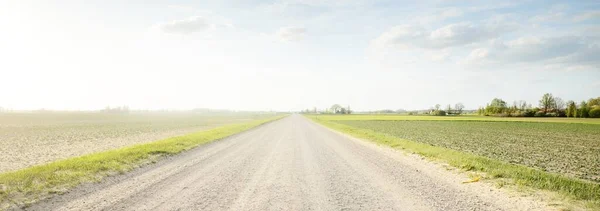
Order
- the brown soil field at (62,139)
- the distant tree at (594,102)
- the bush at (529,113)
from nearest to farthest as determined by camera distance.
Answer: the brown soil field at (62,139) → the bush at (529,113) → the distant tree at (594,102)

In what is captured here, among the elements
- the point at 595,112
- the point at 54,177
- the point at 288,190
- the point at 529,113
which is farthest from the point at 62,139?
the point at 595,112

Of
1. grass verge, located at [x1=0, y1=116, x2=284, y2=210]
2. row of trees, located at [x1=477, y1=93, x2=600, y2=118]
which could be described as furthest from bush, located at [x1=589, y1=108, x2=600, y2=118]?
grass verge, located at [x1=0, y1=116, x2=284, y2=210]

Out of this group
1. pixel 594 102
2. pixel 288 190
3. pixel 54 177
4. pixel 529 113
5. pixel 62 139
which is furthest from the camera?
pixel 594 102

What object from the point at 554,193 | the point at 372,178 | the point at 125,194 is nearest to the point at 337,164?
the point at 372,178

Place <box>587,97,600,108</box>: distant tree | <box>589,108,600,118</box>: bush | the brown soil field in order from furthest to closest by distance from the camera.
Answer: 1. <box>587,97,600,108</box>: distant tree
2. <box>589,108,600,118</box>: bush
3. the brown soil field

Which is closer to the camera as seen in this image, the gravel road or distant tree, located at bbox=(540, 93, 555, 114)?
the gravel road

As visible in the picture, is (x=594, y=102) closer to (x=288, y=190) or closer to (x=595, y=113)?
(x=595, y=113)

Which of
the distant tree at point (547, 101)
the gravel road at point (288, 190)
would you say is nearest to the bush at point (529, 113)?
the distant tree at point (547, 101)

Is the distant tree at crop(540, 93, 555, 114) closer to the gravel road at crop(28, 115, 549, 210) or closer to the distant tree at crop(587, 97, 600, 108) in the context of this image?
the distant tree at crop(587, 97, 600, 108)

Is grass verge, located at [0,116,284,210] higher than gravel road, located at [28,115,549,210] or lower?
higher

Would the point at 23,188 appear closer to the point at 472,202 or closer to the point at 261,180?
the point at 261,180

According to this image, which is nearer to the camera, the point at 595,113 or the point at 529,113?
the point at 595,113

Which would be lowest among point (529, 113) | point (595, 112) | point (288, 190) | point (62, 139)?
point (62, 139)

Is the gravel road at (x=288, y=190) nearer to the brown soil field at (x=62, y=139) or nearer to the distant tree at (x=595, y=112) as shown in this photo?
the brown soil field at (x=62, y=139)
